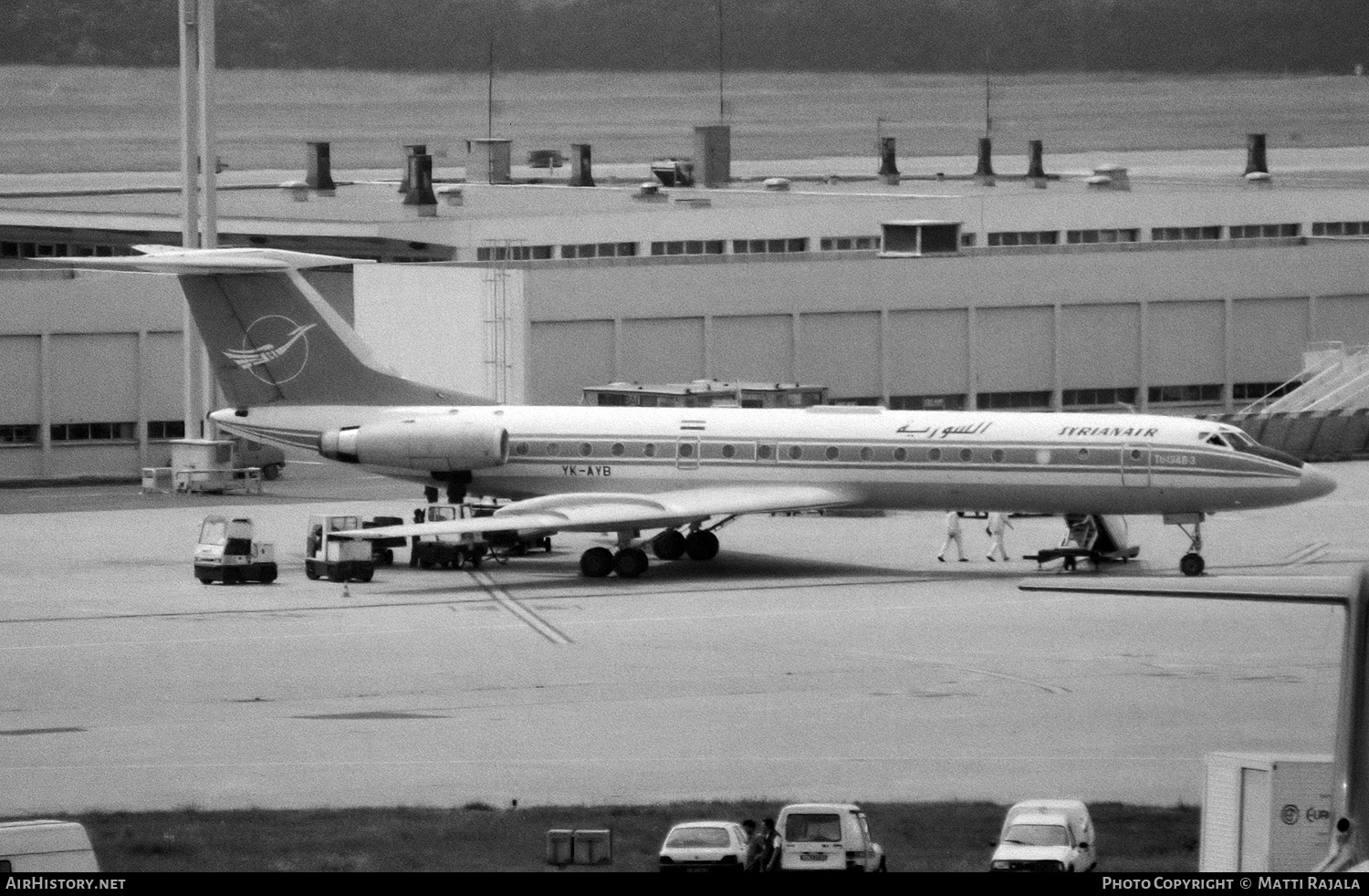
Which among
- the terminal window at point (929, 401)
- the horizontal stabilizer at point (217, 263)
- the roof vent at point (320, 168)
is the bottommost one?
the terminal window at point (929, 401)

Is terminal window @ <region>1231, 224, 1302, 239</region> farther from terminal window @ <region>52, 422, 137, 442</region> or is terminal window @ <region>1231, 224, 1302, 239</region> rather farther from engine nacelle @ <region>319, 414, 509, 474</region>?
engine nacelle @ <region>319, 414, 509, 474</region>

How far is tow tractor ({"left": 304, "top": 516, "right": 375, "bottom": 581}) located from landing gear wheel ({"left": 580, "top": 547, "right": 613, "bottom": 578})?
13.4 ft

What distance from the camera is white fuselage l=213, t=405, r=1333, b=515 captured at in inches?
1766

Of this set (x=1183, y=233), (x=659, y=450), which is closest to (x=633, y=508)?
(x=659, y=450)

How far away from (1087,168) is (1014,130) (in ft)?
39.0

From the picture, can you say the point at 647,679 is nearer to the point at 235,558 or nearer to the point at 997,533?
the point at 235,558

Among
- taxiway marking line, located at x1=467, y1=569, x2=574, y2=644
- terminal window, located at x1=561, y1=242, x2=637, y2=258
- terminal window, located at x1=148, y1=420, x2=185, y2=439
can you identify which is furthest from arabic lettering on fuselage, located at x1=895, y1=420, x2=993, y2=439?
terminal window, located at x1=561, y1=242, x2=637, y2=258

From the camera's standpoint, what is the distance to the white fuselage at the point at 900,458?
44.8 meters

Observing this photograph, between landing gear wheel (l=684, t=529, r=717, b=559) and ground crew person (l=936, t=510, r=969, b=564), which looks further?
landing gear wheel (l=684, t=529, r=717, b=559)

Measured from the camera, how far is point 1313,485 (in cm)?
4534

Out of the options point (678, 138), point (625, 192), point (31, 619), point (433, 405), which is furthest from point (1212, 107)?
point (31, 619)

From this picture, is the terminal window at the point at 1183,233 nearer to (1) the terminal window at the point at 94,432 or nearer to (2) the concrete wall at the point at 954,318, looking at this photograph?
(2) the concrete wall at the point at 954,318

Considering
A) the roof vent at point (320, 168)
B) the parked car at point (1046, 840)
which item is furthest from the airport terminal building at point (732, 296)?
the parked car at point (1046, 840)

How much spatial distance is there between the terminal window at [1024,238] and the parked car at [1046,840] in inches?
2463
